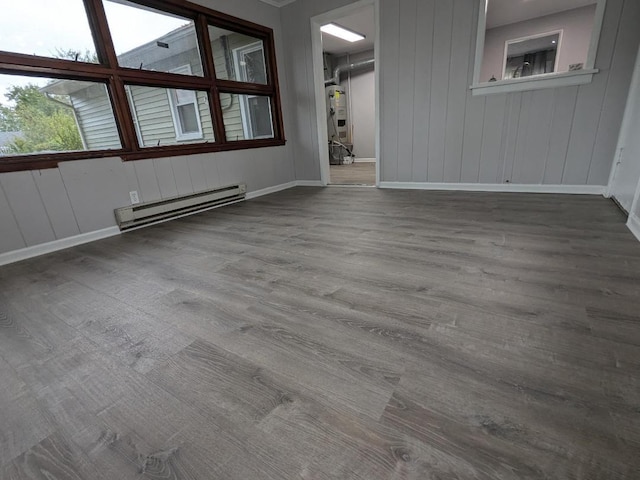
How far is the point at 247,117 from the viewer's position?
161 inches

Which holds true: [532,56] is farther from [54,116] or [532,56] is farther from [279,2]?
[54,116]

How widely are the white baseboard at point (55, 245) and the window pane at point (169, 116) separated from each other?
936 mm

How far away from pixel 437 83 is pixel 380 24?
1013mm

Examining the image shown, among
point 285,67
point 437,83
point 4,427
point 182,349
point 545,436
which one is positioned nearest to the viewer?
point 545,436

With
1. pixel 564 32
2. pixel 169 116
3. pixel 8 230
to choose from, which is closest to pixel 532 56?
pixel 564 32

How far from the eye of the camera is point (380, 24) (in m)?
3.59

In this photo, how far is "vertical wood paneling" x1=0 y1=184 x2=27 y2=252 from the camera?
2172 mm

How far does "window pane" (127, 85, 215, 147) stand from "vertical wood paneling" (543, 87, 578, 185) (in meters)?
3.81

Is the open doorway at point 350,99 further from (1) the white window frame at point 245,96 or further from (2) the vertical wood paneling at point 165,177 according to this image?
(2) the vertical wood paneling at point 165,177

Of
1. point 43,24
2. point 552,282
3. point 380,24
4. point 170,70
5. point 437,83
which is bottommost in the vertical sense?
point 552,282

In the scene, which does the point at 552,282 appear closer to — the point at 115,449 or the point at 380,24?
the point at 115,449

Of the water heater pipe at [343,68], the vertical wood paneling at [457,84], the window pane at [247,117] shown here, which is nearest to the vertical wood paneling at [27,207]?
the window pane at [247,117]

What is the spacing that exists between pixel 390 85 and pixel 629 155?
2488 millimetres

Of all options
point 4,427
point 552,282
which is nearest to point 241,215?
point 4,427
